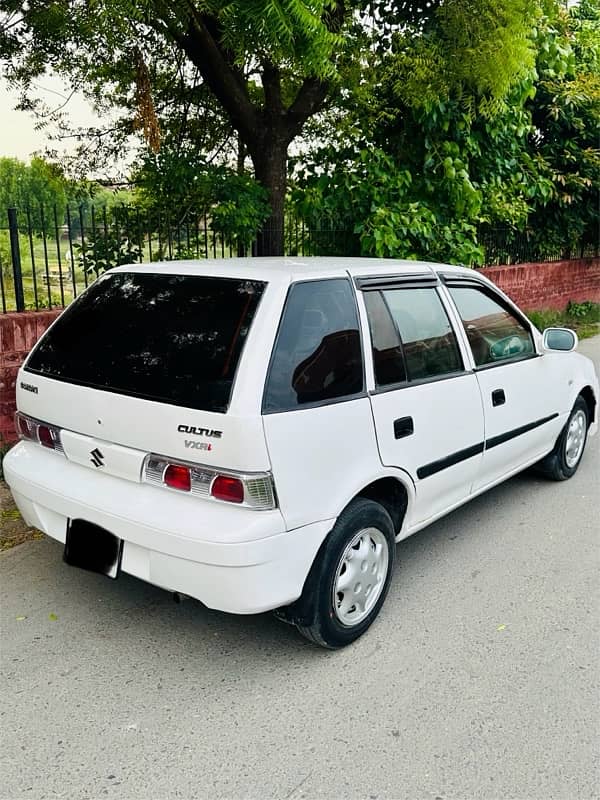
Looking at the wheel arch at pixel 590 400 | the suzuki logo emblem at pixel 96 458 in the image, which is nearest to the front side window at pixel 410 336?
the suzuki logo emblem at pixel 96 458

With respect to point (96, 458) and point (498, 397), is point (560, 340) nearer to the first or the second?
point (498, 397)

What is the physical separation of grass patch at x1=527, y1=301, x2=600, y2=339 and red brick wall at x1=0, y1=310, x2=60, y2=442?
8735 millimetres

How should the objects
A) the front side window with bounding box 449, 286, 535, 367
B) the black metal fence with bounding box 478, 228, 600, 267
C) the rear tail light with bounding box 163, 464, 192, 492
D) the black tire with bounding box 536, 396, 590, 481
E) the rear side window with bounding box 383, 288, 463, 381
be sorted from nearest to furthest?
the rear tail light with bounding box 163, 464, 192, 492
the rear side window with bounding box 383, 288, 463, 381
the front side window with bounding box 449, 286, 535, 367
the black tire with bounding box 536, 396, 590, 481
the black metal fence with bounding box 478, 228, 600, 267

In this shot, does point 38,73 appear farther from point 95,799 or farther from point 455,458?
point 95,799

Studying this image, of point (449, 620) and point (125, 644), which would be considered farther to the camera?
point (449, 620)

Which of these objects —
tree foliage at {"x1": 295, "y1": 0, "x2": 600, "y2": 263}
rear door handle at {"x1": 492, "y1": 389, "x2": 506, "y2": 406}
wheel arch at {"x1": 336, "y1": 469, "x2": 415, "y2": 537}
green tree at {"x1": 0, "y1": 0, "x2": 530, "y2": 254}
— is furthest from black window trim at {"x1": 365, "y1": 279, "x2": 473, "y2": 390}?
tree foliage at {"x1": 295, "y1": 0, "x2": 600, "y2": 263}

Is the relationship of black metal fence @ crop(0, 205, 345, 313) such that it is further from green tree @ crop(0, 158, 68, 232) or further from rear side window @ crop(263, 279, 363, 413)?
rear side window @ crop(263, 279, 363, 413)

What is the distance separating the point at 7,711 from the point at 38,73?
7.39 metres

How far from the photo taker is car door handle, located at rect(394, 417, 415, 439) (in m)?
3.32

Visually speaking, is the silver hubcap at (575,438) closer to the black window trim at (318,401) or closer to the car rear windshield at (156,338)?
the black window trim at (318,401)

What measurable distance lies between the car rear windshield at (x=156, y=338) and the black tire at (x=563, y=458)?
3.09 meters

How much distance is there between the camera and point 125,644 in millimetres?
3156

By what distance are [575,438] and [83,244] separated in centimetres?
443

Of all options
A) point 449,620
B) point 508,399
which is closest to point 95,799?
point 449,620
